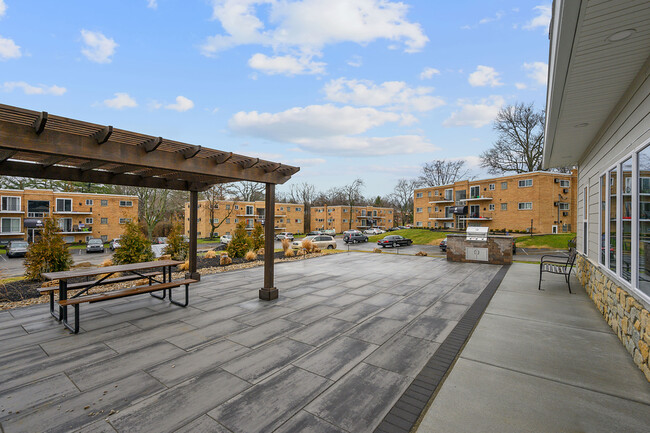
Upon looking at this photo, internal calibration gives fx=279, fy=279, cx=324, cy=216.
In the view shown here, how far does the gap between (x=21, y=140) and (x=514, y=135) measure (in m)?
44.1

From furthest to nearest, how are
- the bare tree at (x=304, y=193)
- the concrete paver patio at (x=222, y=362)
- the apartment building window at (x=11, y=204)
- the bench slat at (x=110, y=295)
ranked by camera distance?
1. the bare tree at (x=304, y=193)
2. the apartment building window at (x=11, y=204)
3. the bench slat at (x=110, y=295)
4. the concrete paver patio at (x=222, y=362)

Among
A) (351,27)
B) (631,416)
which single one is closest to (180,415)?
(631,416)

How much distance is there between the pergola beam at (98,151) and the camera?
3432 mm

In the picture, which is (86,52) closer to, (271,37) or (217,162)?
(271,37)

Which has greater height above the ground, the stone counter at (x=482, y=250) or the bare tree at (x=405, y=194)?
the bare tree at (x=405, y=194)

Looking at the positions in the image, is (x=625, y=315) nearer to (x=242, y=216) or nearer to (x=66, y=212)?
(x=66, y=212)

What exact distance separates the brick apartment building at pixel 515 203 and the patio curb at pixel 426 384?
106 feet

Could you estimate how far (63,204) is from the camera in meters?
33.3

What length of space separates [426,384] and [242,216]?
1805 inches

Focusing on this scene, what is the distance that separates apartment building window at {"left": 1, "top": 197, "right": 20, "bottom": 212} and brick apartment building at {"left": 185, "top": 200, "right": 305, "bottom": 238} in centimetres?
1881

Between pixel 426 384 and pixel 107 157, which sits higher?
pixel 107 157

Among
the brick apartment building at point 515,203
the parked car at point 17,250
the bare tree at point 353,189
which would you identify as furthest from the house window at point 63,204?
the brick apartment building at point 515,203

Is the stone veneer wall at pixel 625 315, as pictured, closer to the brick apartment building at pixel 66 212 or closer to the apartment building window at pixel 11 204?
the brick apartment building at pixel 66 212

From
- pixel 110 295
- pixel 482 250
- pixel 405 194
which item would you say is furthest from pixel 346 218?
pixel 110 295
